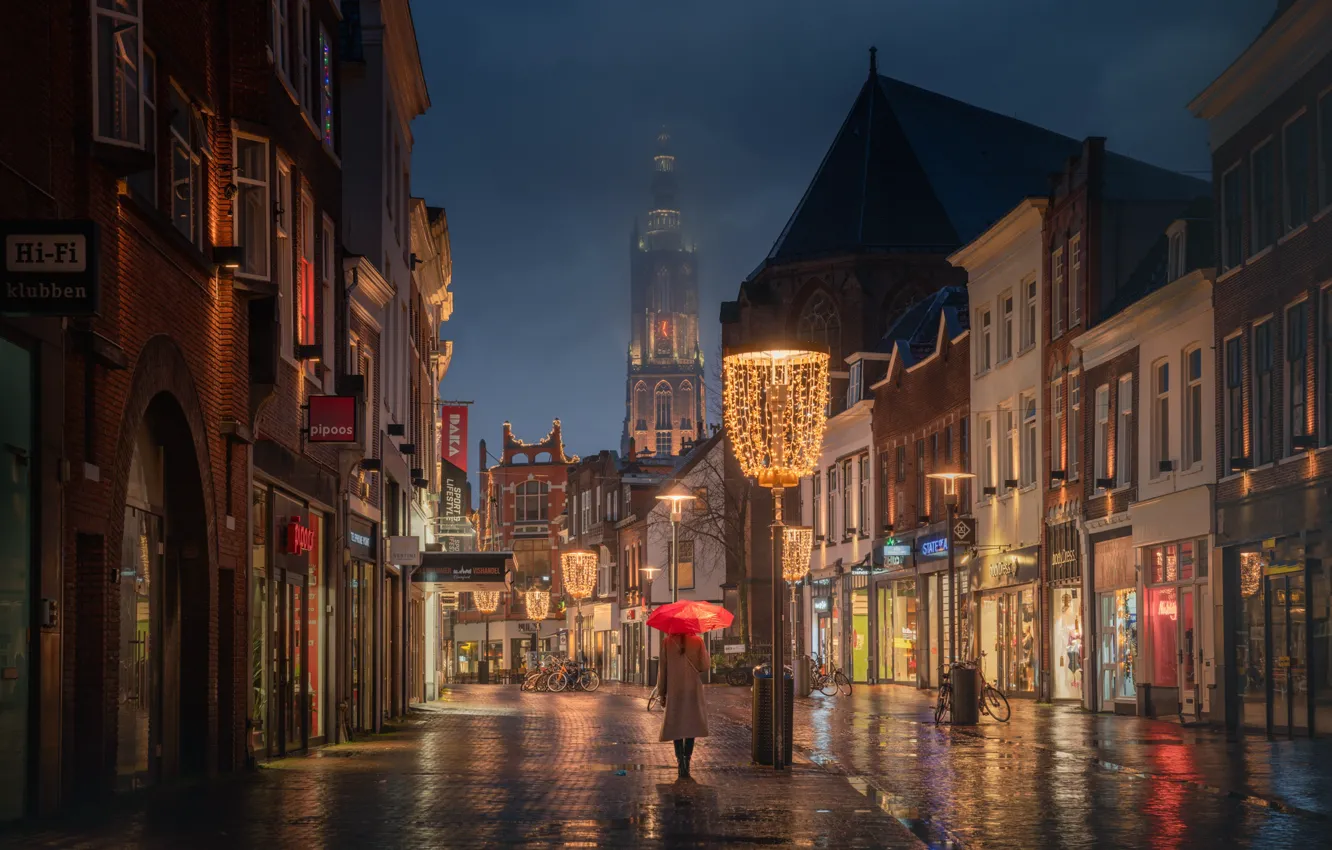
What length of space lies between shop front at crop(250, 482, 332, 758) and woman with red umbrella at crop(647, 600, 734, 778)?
4409 millimetres

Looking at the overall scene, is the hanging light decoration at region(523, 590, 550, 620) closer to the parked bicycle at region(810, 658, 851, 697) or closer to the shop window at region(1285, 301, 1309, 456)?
the parked bicycle at region(810, 658, 851, 697)

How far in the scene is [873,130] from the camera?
8044 centimetres

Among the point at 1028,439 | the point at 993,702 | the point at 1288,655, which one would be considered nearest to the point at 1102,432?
the point at 1028,439

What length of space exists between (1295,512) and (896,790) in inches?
473

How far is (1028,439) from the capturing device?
4497cm

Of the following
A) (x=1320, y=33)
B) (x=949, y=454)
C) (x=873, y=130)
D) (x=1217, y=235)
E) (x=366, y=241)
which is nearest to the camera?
(x=1320, y=33)

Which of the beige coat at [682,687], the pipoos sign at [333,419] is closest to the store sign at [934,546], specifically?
the pipoos sign at [333,419]

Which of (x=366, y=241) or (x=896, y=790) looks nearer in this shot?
(x=896, y=790)

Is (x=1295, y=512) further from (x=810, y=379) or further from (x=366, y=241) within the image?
(x=366, y=241)

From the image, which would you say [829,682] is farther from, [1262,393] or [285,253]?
[285,253]

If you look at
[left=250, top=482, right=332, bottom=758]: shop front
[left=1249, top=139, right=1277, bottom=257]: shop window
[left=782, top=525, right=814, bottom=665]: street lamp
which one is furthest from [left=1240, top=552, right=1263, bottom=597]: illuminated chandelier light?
[left=782, top=525, right=814, bottom=665]: street lamp

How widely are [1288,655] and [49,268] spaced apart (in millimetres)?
20540

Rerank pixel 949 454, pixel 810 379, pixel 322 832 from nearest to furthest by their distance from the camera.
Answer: pixel 322 832 < pixel 810 379 < pixel 949 454

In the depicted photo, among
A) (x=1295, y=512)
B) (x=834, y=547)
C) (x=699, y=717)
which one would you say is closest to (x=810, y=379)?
(x=699, y=717)
